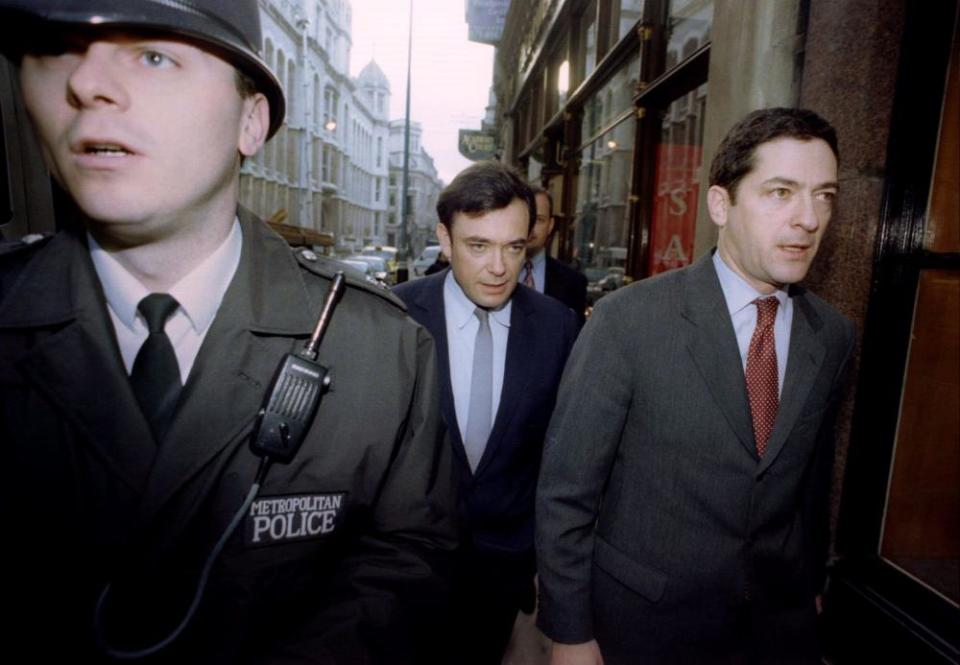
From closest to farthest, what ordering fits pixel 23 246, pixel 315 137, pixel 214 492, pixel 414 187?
1. pixel 214 492
2. pixel 23 246
3. pixel 315 137
4. pixel 414 187

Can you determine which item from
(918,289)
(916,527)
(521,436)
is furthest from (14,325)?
(916,527)

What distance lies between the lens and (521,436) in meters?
2.57

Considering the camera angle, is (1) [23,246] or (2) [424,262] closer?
(1) [23,246]

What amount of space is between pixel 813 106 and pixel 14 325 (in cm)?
343

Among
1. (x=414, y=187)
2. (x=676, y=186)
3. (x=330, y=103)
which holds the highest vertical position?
(x=330, y=103)

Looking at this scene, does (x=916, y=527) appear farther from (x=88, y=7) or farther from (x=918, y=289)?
(x=88, y=7)

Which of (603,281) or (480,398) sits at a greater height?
(603,281)

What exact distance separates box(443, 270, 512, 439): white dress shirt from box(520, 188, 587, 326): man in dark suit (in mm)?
2263

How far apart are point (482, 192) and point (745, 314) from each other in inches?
57.8

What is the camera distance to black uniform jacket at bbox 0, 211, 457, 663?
Result: 110 centimetres

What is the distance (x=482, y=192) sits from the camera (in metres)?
2.89

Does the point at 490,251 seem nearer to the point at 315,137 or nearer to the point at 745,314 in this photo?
the point at 745,314

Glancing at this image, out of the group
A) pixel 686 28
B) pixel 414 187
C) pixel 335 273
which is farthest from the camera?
pixel 414 187

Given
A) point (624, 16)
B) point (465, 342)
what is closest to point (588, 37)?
point (624, 16)
